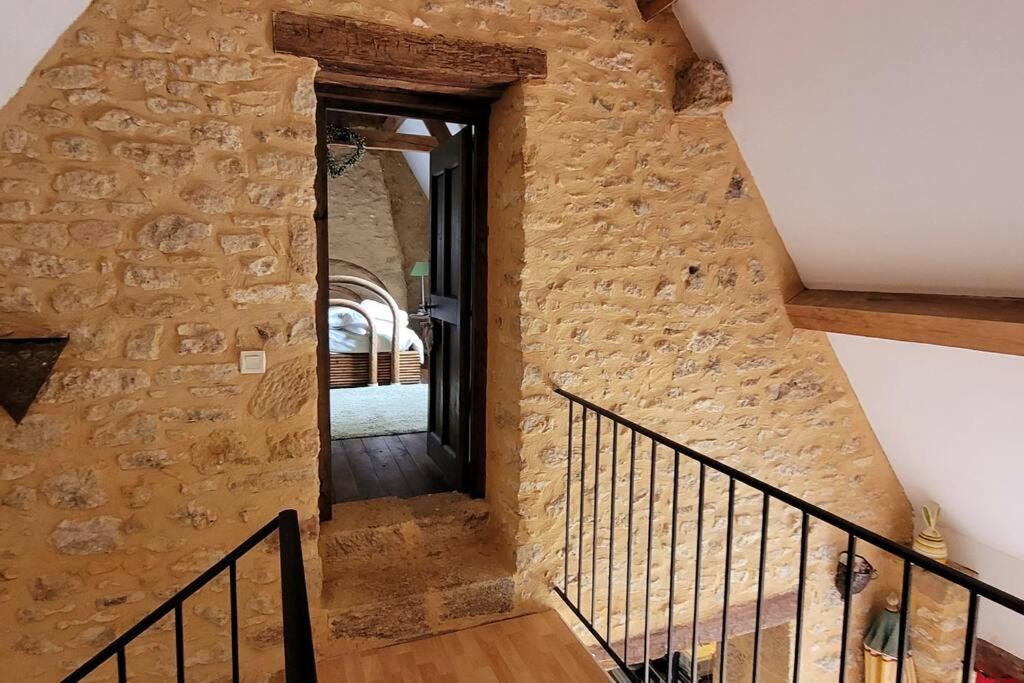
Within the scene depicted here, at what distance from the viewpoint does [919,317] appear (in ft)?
8.11

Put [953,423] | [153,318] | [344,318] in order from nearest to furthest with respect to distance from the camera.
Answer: [153,318]
[953,423]
[344,318]

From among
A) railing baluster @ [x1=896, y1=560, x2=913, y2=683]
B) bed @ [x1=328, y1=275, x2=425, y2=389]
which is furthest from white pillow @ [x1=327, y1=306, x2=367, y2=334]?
railing baluster @ [x1=896, y1=560, x2=913, y2=683]

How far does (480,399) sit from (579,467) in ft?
1.93

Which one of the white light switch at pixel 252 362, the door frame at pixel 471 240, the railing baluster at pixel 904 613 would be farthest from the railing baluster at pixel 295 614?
the door frame at pixel 471 240

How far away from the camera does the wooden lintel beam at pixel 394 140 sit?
5188 mm

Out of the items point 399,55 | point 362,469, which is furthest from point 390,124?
point 362,469

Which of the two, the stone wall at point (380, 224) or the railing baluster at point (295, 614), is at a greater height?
the stone wall at point (380, 224)

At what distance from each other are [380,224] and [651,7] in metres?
6.00

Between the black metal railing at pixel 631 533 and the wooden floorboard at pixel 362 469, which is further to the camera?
the wooden floorboard at pixel 362 469

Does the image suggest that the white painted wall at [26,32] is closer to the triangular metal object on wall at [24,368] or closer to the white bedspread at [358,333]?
the triangular metal object on wall at [24,368]

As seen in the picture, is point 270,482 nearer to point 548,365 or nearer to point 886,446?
point 548,365

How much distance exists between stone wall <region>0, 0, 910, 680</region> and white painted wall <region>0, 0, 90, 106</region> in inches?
1.9

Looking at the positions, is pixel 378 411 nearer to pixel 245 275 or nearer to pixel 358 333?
pixel 358 333

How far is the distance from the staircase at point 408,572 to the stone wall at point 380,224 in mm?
5287
